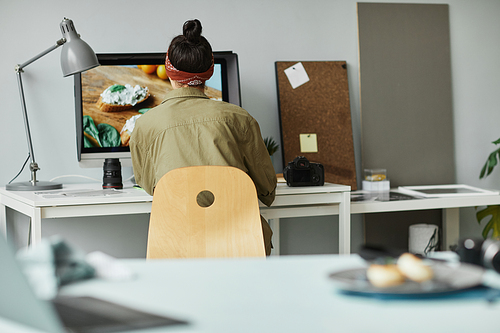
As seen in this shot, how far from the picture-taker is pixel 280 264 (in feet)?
1.65

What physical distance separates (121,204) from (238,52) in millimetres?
1210

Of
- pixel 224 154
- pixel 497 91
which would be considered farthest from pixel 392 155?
pixel 224 154

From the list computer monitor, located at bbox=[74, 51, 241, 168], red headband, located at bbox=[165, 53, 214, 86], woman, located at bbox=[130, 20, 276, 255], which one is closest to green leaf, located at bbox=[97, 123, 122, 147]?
computer monitor, located at bbox=[74, 51, 241, 168]

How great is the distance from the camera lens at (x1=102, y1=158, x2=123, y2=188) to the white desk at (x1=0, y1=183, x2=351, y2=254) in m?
0.13

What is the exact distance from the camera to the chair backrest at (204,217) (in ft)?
3.61

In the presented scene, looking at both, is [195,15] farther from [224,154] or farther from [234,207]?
[234,207]

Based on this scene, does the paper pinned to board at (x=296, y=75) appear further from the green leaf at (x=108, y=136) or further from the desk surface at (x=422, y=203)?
the green leaf at (x=108, y=136)

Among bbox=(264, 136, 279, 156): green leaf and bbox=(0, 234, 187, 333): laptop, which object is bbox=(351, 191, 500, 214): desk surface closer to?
bbox=(264, 136, 279, 156): green leaf

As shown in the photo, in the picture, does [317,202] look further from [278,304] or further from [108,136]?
[278,304]

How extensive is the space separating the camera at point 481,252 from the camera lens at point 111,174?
1686mm

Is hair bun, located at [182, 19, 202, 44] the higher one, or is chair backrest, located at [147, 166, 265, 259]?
hair bun, located at [182, 19, 202, 44]

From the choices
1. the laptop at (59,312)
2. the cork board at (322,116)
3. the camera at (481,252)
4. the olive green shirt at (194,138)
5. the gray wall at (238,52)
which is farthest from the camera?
the cork board at (322,116)

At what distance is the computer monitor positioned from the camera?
6.82 ft

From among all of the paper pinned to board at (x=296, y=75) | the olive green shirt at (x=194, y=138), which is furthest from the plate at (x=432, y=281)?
the paper pinned to board at (x=296, y=75)
